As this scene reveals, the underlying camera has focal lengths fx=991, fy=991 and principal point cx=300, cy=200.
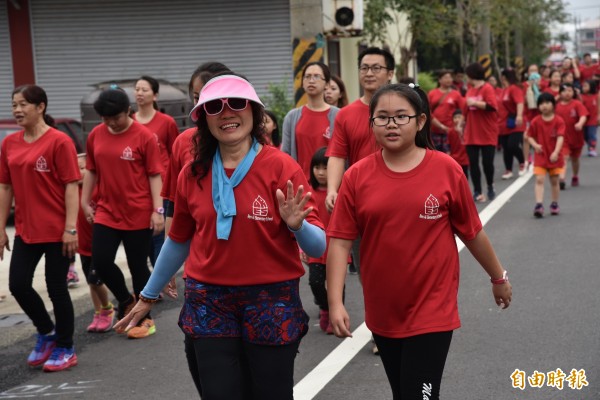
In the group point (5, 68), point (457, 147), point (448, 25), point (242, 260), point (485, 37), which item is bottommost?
point (457, 147)

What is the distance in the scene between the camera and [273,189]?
13.1ft

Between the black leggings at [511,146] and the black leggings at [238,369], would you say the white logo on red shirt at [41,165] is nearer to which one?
the black leggings at [238,369]

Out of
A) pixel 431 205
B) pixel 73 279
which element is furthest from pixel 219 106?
pixel 73 279

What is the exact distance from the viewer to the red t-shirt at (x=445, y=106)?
1441cm

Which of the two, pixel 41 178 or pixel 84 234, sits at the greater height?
pixel 41 178

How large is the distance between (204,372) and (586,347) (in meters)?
3.36

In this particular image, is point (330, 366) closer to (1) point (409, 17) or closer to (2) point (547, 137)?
(2) point (547, 137)

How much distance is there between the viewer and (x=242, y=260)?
13.0 feet

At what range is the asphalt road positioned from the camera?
5.85 meters

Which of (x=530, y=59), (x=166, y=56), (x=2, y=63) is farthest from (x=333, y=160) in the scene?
(x=530, y=59)

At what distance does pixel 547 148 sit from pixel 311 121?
545cm

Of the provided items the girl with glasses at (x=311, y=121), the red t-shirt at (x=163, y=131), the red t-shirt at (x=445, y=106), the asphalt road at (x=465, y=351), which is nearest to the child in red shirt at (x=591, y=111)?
the red t-shirt at (x=445, y=106)

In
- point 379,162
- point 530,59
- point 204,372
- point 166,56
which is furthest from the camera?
point 530,59

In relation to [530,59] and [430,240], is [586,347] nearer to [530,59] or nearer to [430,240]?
[430,240]
